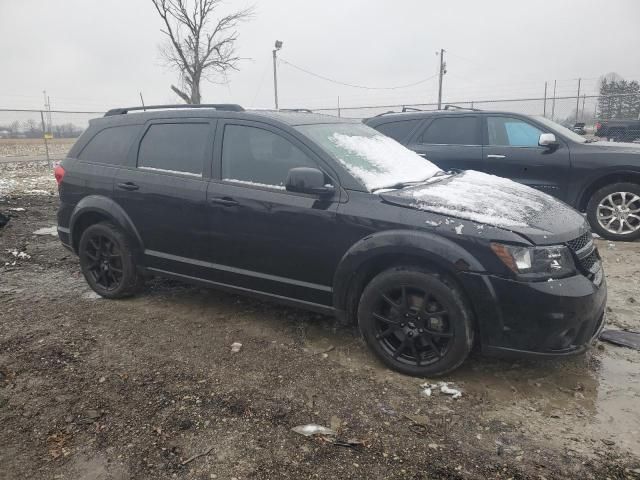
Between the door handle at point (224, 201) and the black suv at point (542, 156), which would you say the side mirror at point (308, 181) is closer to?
the door handle at point (224, 201)

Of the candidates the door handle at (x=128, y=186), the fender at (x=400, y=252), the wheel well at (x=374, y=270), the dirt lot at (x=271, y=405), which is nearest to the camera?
the dirt lot at (x=271, y=405)

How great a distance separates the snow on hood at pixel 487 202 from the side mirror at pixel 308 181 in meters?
0.42

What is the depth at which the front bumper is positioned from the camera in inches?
109

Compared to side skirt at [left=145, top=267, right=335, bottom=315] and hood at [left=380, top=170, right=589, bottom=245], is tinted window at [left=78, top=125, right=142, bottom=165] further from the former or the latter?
hood at [left=380, top=170, right=589, bottom=245]

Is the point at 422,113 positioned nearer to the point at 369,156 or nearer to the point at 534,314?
the point at 369,156

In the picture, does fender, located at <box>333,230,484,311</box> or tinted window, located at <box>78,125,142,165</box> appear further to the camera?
tinted window, located at <box>78,125,142,165</box>

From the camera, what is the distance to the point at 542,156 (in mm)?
6570

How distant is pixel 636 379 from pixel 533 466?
4.24 ft

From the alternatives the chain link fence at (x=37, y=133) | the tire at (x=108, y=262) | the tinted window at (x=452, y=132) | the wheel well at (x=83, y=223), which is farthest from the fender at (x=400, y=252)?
the chain link fence at (x=37, y=133)

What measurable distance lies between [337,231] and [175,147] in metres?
1.74

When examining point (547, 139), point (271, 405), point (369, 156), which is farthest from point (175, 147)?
point (547, 139)

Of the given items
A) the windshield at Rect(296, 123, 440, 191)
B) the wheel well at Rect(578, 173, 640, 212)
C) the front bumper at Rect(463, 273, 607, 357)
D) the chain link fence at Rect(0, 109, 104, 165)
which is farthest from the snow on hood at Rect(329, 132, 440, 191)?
the chain link fence at Rect(0, 109, 104, 165)

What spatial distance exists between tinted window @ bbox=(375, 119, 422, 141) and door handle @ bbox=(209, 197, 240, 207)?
412 centimetres

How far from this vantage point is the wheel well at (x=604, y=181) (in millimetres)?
6277
